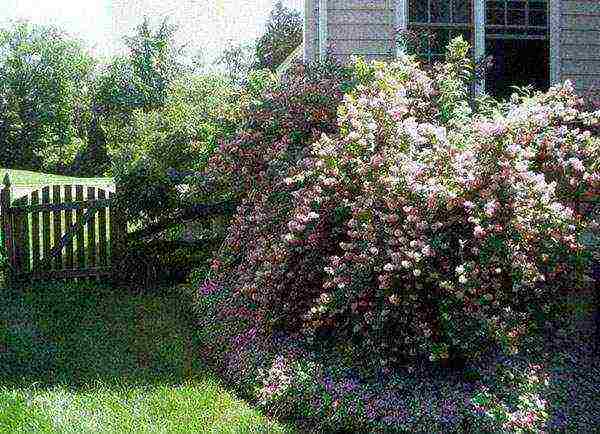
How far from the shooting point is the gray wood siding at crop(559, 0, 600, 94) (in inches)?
317

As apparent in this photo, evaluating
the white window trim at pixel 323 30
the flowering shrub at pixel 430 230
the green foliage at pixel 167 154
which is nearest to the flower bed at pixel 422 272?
the flowering shrub at pixel 430 230

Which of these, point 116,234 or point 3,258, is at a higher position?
point 116,234

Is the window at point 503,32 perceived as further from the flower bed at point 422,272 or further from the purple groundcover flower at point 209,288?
the purple groundcover flower at point 209,288

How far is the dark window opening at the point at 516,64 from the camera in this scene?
8203 millimetres

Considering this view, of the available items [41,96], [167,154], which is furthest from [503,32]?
[41,96]

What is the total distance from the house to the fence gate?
2832 mm

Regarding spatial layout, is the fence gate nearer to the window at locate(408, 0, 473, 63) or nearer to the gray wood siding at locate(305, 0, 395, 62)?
the gray wood siding at locate(305, 0, 395, 62)

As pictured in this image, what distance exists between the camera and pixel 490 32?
8.18 meters

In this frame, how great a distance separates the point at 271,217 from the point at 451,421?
2564 millimetres

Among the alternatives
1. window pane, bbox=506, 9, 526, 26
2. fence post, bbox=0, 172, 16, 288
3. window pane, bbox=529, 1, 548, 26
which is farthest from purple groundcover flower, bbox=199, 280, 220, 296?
window pane, bbox=529, 1, 548, 26

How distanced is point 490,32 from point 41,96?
34.8 m

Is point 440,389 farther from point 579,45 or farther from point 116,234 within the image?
point 579,45

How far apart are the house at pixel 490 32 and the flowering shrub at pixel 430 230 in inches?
90.3

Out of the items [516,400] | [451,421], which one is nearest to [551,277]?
[516,400]
